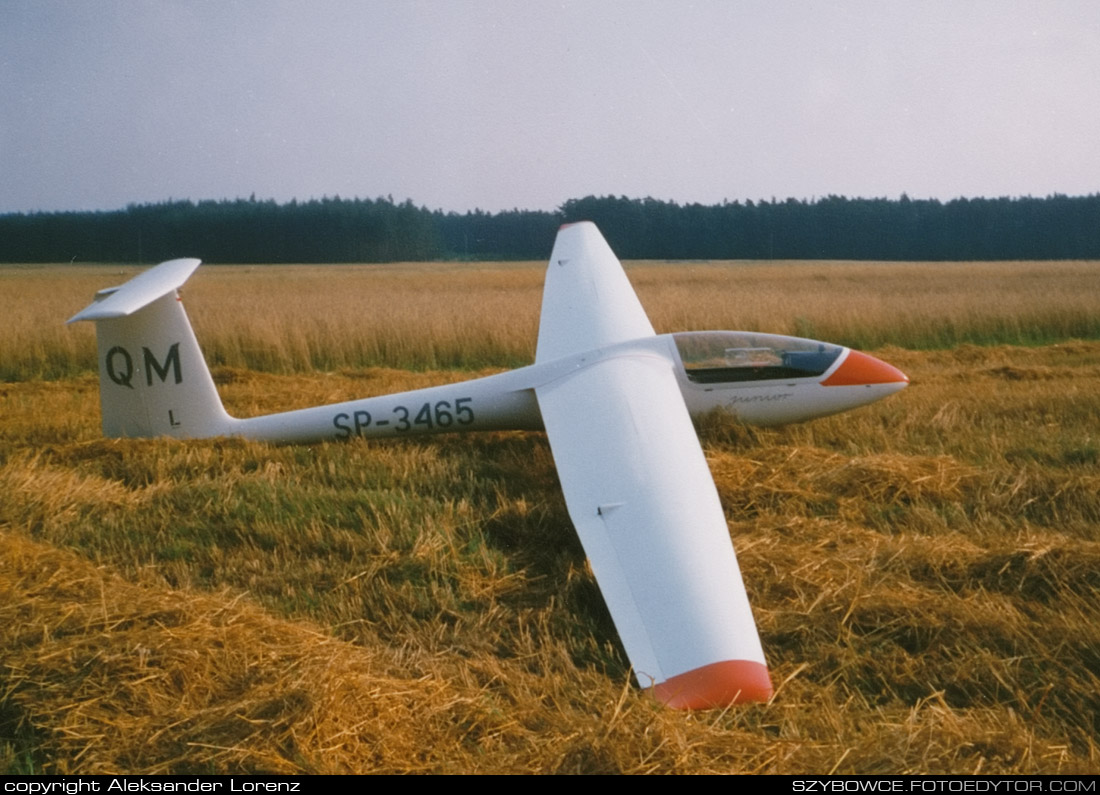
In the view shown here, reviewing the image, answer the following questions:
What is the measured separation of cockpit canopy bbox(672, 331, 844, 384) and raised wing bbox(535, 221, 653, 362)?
71 centimetres

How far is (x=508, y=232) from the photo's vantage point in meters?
56.8

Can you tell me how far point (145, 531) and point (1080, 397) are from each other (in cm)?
947

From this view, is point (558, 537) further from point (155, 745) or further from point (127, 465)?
point (127, 465)

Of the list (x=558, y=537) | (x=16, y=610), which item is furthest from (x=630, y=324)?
(x=16, y=610)

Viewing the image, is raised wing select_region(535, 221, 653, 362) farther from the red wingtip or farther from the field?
the red wingtip

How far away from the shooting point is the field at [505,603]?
3209 mm

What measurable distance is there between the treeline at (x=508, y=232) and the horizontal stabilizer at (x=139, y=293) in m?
43.4

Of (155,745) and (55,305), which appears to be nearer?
(155,745)

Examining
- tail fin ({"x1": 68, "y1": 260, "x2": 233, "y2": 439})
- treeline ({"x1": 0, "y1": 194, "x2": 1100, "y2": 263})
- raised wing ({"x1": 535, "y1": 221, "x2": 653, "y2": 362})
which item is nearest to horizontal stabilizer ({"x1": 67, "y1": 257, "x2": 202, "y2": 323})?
tail fin ({"x1": 68, "y1": 260, "x2": 233, "y2": 439})

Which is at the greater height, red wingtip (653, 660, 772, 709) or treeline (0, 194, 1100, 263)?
treeline (0, 194, 1100, 263)

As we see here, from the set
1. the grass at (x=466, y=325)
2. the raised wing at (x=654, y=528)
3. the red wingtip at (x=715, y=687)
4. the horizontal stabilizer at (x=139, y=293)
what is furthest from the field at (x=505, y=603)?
the grass at (x=466, y=325)

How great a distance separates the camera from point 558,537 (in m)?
5.77

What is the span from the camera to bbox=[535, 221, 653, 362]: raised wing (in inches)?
335
